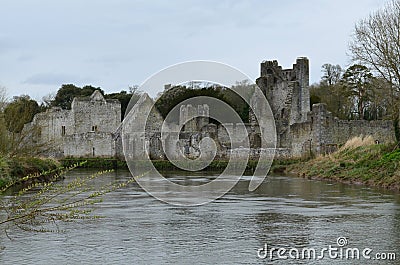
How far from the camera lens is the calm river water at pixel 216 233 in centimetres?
966

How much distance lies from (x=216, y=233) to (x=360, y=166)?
14.9 meters

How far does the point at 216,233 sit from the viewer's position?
1180cm

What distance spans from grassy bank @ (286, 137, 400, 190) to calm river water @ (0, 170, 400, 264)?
172 inches

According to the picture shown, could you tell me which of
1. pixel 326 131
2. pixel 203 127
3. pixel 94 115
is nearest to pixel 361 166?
pixel 326 131

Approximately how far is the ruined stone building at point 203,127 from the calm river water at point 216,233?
1993cm

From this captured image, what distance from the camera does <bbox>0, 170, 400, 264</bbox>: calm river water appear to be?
31.7 ft

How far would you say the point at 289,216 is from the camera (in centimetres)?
1415

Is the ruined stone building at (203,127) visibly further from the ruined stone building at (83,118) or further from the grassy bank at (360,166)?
the grassy bank at (360,166)

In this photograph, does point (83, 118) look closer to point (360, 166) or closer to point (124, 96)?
point (124, 96)

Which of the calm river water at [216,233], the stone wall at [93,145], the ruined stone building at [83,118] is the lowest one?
the calm river water at [216,233]

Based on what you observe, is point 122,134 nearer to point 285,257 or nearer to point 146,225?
point 146,225

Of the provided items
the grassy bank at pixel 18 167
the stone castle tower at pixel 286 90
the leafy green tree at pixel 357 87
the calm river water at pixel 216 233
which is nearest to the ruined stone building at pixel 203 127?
the stone castle tower at pixel 286 90

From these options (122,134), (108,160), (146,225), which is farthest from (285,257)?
(122,134)

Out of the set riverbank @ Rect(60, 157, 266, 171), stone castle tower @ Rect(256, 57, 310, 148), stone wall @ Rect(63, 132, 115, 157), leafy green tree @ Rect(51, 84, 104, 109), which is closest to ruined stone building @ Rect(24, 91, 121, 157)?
stone wall @ Rect(63, 132, 115, 157)
